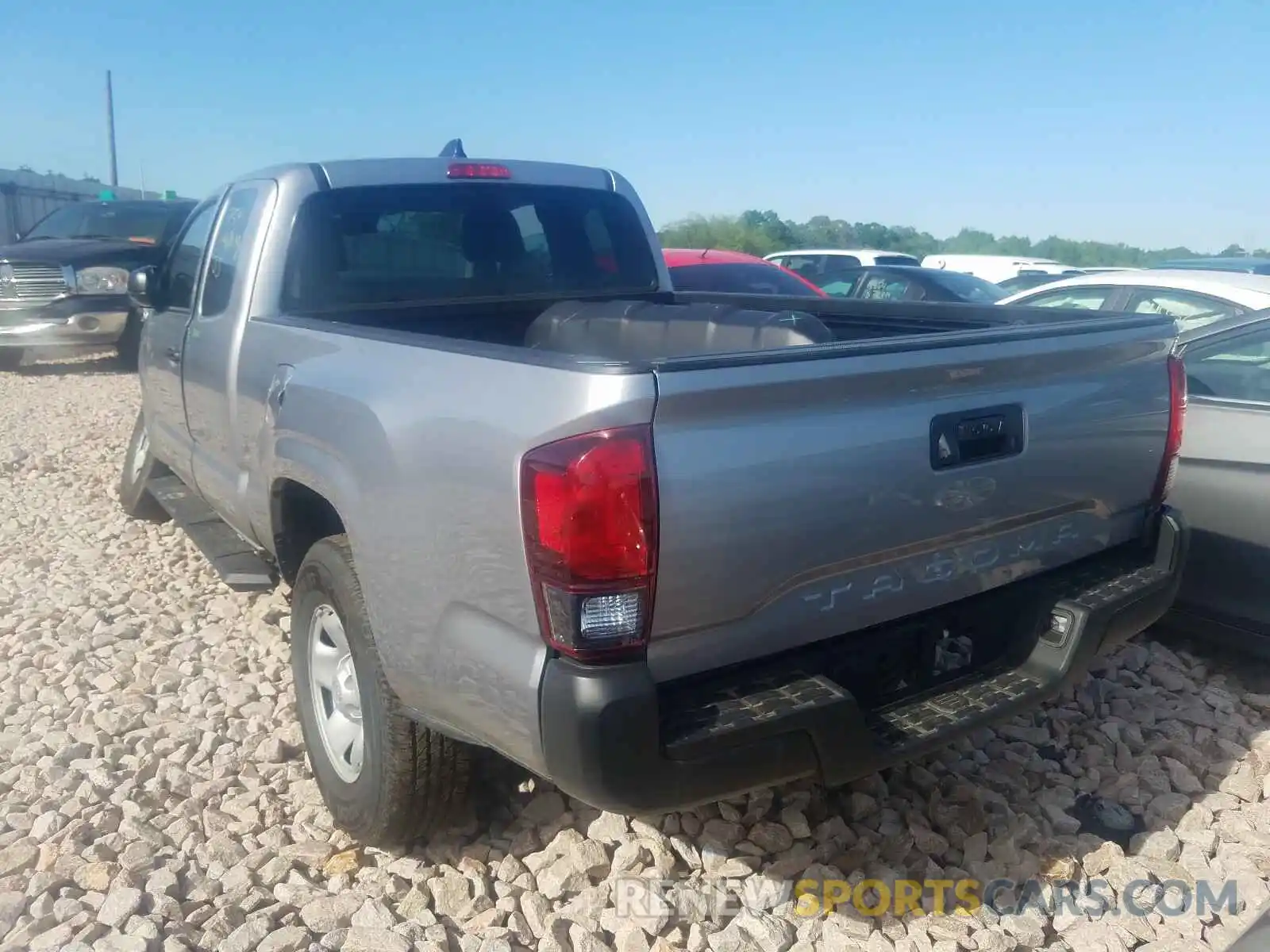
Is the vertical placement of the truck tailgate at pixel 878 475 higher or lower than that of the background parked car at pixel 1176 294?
lower

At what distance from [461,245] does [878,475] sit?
89.0 inches

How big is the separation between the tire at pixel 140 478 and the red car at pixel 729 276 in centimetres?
440

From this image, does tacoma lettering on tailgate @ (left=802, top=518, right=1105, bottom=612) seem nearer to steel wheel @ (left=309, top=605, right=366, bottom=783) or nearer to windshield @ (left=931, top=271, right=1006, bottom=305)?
steel wheel @ (left=309, top=605, right=366, bottom=783)

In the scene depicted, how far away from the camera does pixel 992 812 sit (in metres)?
3.08

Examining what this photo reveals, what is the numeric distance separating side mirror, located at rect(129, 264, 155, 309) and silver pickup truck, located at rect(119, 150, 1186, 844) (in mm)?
1175

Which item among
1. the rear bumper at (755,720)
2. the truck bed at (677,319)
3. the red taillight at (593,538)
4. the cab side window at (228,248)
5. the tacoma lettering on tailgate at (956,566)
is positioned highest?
the cab side window at (228,248)

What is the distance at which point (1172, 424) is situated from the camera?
3.03m

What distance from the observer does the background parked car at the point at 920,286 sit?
30.3ft

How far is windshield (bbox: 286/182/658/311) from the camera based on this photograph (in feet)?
11.8

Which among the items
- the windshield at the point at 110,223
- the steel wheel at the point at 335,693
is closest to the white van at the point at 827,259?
the windshield at the point at 110,223

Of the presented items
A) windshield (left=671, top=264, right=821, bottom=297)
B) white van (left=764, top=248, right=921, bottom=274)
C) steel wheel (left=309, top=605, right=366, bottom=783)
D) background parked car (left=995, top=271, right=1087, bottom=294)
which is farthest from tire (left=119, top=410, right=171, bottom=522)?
white van (left=764, top=248, right=921, bottom=274)

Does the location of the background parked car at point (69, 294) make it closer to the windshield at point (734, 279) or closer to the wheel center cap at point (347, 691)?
the windshield at point (734, 279)

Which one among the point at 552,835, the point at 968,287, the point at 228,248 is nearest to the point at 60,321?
the point at 228,248

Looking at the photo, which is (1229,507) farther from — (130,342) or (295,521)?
(130,342)
